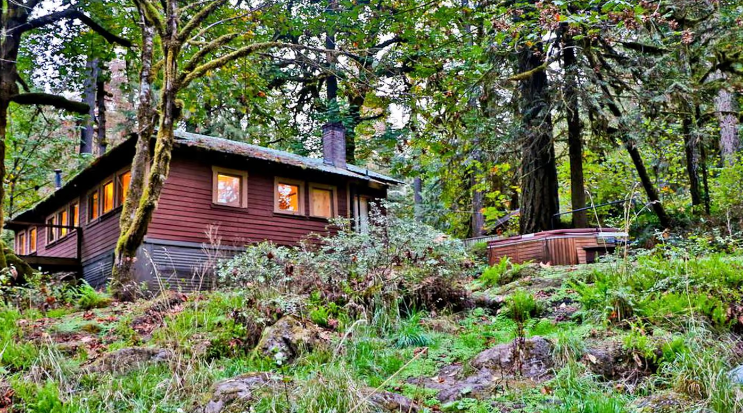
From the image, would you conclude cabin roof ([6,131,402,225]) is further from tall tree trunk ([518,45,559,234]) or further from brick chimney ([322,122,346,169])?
tall tree trunk ([518,45,559,234])

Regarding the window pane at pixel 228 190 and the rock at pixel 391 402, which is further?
the window pane at pixel 228 190

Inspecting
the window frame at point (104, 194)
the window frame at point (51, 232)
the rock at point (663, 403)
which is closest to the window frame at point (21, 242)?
the window frame at point (51, 232)

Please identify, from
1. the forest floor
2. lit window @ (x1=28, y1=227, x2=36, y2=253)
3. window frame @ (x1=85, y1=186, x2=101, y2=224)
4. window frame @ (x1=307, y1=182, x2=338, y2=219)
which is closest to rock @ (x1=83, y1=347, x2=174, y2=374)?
the forest floor

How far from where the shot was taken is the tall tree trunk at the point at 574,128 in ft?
37.9

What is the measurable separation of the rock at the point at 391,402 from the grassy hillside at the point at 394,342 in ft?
0.04

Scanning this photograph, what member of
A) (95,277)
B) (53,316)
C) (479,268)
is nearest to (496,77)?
(479,268)

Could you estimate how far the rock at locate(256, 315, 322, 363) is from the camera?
5.64 meters

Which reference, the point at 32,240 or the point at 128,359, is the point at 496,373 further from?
the point at 32,240

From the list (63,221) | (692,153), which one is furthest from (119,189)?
(692,153)

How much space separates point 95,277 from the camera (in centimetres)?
1694

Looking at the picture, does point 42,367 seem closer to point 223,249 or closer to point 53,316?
point 53,316

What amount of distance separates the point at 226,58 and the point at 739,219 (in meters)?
11.0

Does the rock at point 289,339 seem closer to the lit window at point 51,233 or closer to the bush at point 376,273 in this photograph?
the bush at point 376,273

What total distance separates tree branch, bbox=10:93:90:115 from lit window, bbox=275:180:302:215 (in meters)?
6.28
